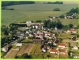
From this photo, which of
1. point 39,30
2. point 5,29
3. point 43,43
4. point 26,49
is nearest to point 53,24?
point 39,30

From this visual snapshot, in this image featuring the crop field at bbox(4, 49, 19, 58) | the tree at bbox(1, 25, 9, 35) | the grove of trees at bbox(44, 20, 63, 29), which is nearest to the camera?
the crop field at bbox(4, 49, 19, 58)

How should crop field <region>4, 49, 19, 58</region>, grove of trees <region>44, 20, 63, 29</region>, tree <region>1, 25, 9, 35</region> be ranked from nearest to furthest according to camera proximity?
crop field <region>4, 49, 19, 58</region> < tree <region>1, 25, 9, 35</region> < grove of trees <region>44, 20, 63, 29</region>

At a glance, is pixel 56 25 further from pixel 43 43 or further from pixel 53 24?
pixel 43 43

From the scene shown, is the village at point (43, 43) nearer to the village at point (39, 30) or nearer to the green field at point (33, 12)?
the village at point (39, 30)

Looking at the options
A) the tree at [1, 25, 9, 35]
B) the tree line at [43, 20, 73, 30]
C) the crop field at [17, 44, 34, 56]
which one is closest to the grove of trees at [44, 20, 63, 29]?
the tree line at [43, 20, 73, 30]

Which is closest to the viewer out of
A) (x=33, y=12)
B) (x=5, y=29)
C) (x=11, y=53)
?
(x=11, y=53)

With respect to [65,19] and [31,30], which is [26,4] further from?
[65,19]

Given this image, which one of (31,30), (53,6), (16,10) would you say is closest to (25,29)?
(31,30)

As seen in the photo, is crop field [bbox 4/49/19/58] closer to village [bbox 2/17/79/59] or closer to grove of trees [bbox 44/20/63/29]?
village [bbox 2/17/79/59]
